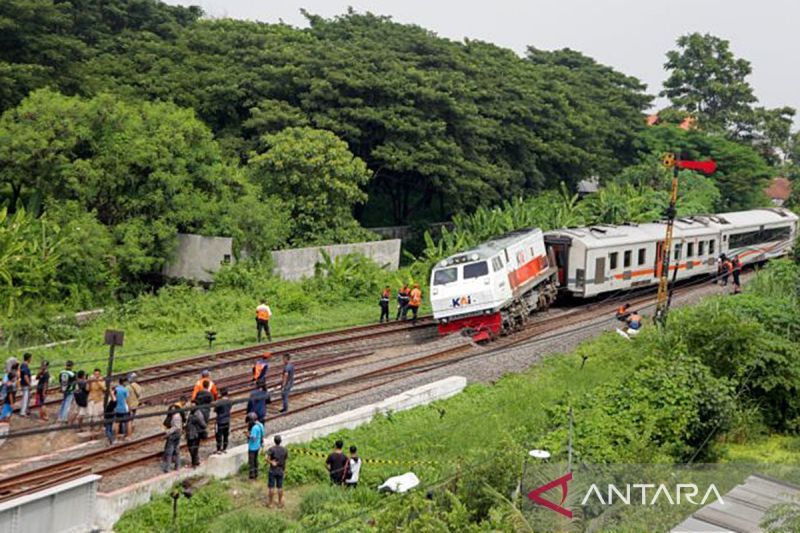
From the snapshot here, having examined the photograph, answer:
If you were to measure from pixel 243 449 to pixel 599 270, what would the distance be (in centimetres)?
1758

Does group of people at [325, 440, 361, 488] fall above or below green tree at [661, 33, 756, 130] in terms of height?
below

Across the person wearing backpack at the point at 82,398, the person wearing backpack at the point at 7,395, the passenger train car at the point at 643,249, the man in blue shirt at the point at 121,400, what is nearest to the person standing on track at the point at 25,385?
the person wearing backpack at the point at 7,395

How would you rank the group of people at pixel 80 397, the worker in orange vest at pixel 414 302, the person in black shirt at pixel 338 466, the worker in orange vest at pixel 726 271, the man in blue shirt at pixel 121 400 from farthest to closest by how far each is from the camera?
the worker in orange vest at pixel 726 271 → the worker in orange vest at pixel 414 302 → the group of people at pixel 80 397 → the man in blue shirt at pixel 121 400 → the person in black shirt at pixel 338 466

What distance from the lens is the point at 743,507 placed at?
10.0m

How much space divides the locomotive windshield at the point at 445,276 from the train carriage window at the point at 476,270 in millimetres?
410

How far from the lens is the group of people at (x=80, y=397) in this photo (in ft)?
53.3

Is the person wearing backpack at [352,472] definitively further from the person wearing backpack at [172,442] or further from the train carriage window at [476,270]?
the train carriage window at [476,270]

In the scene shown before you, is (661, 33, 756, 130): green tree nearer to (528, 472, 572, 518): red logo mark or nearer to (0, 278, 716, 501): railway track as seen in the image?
(0, 278, 716, 501): railway track

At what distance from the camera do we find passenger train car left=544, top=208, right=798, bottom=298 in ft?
97.4

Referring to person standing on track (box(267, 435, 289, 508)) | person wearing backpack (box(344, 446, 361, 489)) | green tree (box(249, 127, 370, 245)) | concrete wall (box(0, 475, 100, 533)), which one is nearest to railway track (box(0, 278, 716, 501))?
person standing on track (box(267, 435, 289, 508))

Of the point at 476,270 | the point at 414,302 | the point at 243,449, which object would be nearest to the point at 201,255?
the point at 414,302

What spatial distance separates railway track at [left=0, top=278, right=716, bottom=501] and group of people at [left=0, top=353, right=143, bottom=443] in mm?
703

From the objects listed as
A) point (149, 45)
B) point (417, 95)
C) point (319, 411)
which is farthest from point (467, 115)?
point (319, 411)

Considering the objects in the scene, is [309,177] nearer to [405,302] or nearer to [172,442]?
[405,302]
